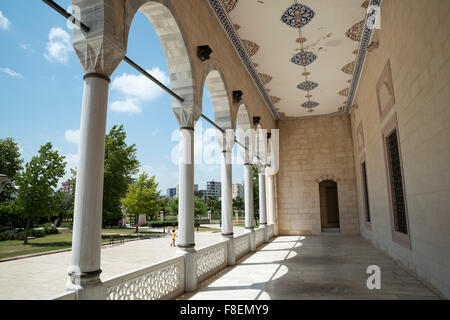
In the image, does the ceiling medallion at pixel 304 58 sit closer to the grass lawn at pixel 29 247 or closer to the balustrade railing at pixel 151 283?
the balustrade railing at pixel 151 283

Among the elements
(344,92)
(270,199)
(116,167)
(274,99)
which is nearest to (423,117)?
(344,92)

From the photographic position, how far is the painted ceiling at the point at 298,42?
21.1 ft

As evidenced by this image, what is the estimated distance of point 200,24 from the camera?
5578 mm

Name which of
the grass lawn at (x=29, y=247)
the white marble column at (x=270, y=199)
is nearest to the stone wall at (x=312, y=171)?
the white marble column at (x=270, y=199)

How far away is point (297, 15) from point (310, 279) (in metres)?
5.58

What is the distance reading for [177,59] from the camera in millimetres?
5016

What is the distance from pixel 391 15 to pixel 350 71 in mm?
3961

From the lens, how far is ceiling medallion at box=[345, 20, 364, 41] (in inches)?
279

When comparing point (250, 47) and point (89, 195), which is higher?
point (250, 47)

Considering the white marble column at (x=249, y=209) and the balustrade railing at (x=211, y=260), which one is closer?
the balustrade railing at (x=211, y=260)

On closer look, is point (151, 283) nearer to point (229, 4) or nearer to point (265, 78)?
point (229, 4)

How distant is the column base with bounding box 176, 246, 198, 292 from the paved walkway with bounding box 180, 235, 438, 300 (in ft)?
0.54
